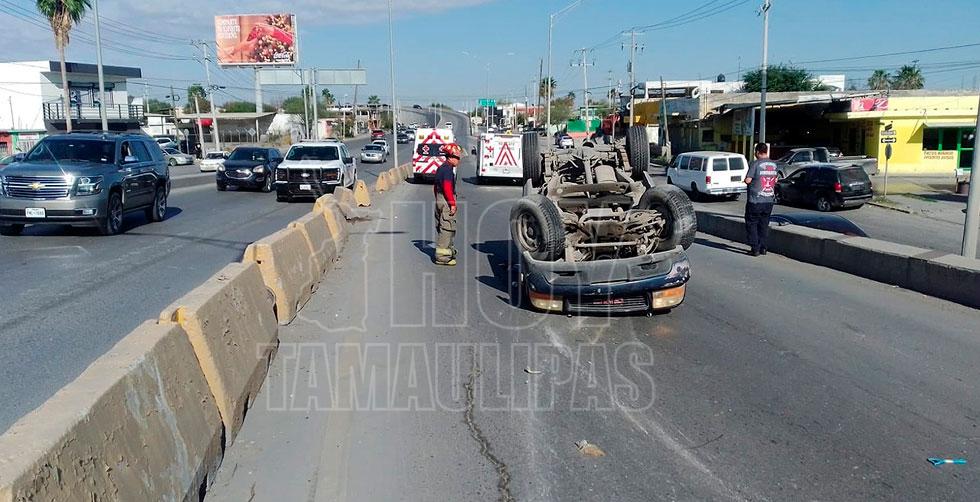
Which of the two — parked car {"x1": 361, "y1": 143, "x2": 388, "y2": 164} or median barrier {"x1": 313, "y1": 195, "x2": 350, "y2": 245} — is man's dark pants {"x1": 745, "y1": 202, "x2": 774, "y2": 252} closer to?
median barrier {"x1": 313, "y1": 195, "x2": 350, "y2": 245}

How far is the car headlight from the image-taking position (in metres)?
14.1

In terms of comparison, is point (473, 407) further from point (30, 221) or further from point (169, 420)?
point (30, 221)

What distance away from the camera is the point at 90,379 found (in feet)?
11.8

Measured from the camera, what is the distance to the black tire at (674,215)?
9.21m

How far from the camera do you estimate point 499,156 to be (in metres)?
34.2

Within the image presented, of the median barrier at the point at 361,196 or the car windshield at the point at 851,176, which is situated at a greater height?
the car windshield at the point at 851,176

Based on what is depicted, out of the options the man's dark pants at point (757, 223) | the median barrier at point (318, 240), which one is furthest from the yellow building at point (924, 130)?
the median barrier at point (318, 240)

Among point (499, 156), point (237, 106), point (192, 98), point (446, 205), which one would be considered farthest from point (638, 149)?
point (237, 106)

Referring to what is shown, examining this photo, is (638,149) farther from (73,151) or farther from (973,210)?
(73,151)

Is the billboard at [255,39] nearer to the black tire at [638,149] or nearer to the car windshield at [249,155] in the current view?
the car windshield at [249,155]

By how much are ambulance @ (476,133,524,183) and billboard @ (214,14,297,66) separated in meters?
46.9

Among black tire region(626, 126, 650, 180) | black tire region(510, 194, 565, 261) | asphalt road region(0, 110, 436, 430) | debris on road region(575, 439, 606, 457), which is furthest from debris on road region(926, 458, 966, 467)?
black tire region(626, 126, 650, 180)

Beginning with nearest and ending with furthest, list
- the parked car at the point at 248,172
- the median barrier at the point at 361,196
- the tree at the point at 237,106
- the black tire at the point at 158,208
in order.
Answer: the black tire at the point at 158,208, the median barrier at the point at 361,196, the parked car at the point at 248,172, the tree at the point at 237,106

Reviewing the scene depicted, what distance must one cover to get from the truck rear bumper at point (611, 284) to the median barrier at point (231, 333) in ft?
10.1
